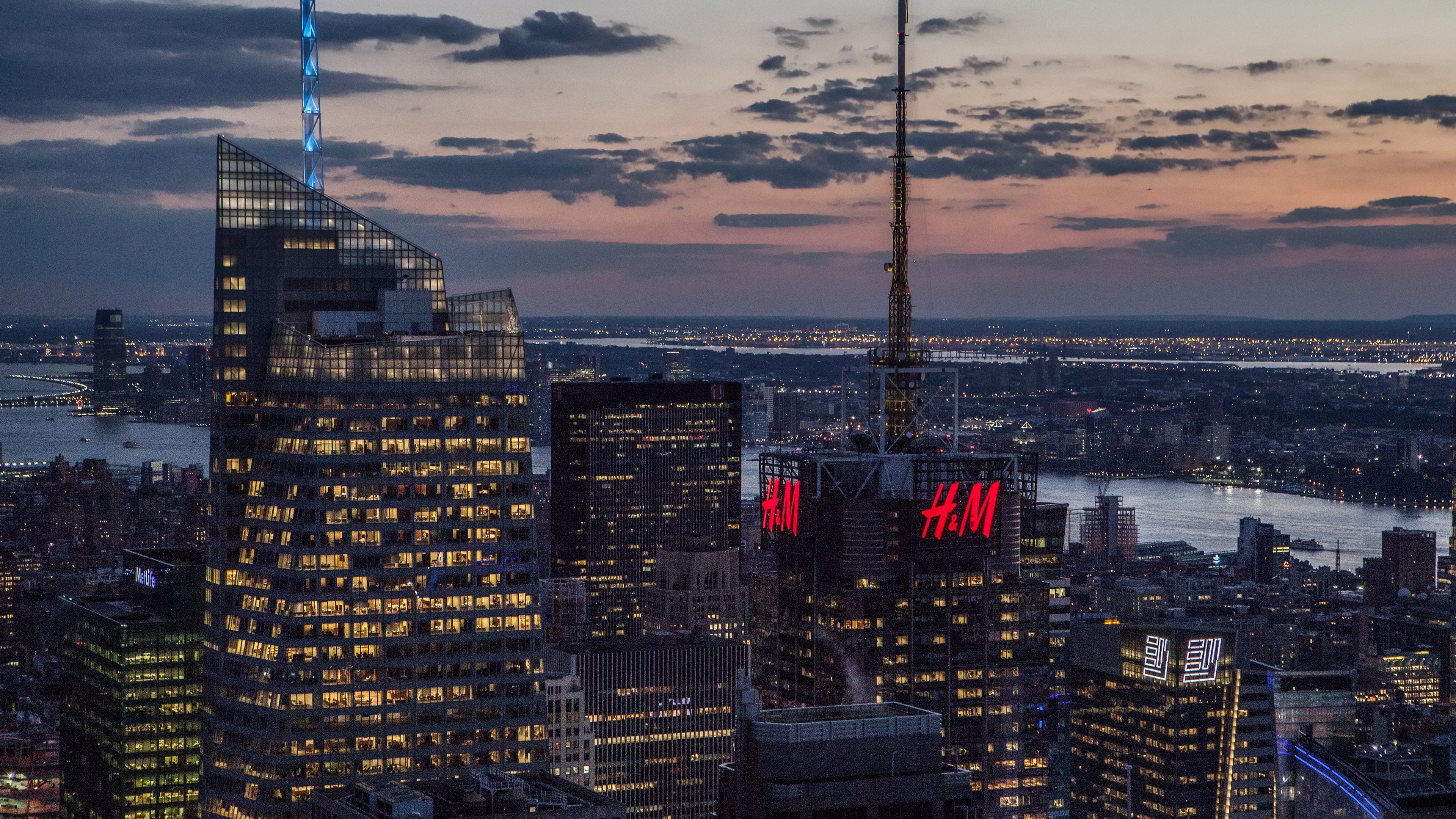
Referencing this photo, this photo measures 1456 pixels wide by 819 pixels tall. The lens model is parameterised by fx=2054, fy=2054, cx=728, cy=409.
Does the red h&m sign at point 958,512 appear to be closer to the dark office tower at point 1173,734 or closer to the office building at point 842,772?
the dark office tower at point 1173,734

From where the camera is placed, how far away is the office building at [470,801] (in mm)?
52000

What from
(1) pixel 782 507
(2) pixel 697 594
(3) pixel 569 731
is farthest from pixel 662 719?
(2) pixel 697 594

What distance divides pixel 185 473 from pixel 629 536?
37.4 m

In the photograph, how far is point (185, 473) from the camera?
167000mm

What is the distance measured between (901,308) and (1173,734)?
2695cm

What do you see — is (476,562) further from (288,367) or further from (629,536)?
(629,536)

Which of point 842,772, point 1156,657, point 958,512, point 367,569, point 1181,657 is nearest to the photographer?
point 842,772

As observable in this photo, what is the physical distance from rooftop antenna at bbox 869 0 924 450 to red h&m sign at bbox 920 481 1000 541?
25.2 feet

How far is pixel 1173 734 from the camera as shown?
→ 107 meters

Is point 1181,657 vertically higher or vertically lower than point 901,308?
lower

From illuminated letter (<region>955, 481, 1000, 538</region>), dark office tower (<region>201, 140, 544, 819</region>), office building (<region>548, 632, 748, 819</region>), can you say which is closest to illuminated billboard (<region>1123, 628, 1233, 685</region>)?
office building (<region>548, 632, 748, 819</region>)

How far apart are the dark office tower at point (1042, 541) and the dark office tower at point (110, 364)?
80701 mm

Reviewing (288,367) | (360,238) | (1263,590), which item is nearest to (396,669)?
(288,367)

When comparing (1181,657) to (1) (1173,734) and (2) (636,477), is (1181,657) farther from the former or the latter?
(2) (636,477)
